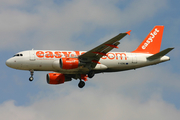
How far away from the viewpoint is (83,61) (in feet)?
164

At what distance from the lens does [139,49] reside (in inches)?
2207

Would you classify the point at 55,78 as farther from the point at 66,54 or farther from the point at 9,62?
the point at 9,62

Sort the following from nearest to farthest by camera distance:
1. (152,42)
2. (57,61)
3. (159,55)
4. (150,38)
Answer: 1. (57,61)
2. (159,55)
3. (152,42)
4. (150,38)

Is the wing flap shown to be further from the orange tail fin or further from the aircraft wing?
the orange tail fin

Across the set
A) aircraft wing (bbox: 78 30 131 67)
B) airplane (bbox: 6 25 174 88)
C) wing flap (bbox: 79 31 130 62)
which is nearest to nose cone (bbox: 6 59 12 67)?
airplane (bbox: 6 25 174 88)

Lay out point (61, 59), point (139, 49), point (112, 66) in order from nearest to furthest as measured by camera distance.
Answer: point (61, 59) < point (112, 66) < point (139, 49)

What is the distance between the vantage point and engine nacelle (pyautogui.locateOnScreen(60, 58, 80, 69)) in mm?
48575

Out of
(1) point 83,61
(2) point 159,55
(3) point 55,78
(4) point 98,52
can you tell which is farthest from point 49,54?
(2) point 159,55

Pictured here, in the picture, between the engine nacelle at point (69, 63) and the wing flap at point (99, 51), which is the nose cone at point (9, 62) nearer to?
the engine nacelle at point (69, 63)

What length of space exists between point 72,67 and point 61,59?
175 centimetres

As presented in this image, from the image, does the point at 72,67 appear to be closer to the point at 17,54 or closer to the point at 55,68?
the point at 55,68

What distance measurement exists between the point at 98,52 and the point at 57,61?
5.45m

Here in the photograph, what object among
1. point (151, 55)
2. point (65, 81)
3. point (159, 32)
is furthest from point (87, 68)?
point (159, 32)

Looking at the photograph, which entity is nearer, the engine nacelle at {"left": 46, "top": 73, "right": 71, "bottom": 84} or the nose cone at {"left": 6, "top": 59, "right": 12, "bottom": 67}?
the nose cone at {"left": 6, "top": 59, "right": 12, "bottom": 67}
